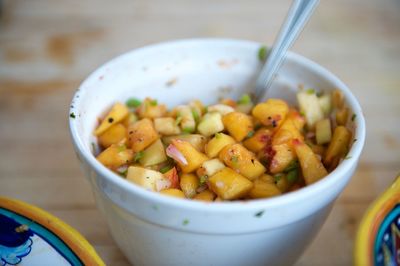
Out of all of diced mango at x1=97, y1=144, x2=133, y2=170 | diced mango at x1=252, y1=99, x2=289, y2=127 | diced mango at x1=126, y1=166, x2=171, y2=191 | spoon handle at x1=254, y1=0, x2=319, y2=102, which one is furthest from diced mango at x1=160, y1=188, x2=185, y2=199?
spoon handle at x1=254, y1=0, x2=319, y2=102

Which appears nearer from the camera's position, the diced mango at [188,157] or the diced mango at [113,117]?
the diced mango at [188,157]

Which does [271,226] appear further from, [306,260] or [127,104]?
[127,104]

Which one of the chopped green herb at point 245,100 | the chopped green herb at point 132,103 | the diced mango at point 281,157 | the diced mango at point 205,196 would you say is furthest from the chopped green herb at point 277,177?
the chopped green herb at point 132,103

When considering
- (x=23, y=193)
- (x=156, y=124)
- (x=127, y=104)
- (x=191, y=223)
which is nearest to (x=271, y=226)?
(x=191, y=223)

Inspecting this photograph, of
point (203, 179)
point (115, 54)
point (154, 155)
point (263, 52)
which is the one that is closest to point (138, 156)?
point (154, 155)

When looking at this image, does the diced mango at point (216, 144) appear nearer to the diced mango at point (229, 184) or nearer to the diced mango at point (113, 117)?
the diced mango at point (229, 184)

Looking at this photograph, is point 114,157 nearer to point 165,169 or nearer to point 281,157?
point 165,169

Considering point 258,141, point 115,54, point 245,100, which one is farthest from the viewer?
point 115,54
